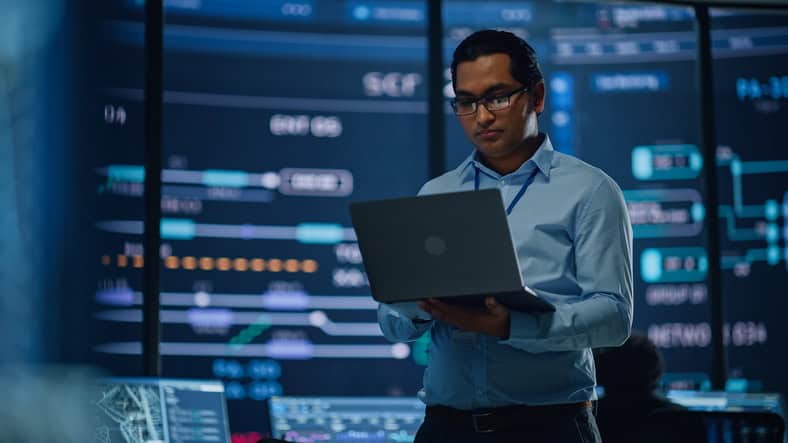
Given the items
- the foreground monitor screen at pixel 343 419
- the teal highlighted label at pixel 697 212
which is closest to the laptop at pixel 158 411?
the foreground monitor screen at pixel 343 419

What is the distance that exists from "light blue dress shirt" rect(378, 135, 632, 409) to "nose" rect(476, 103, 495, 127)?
105mm

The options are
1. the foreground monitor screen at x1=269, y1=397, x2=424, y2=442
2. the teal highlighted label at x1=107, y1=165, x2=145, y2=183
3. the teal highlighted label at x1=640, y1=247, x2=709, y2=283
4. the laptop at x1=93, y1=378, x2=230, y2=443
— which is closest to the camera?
the laptop at x1=93, y1=378, x2=230, y2=443

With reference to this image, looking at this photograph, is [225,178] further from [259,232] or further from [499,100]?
[499,100]

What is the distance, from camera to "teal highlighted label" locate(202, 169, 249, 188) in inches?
193

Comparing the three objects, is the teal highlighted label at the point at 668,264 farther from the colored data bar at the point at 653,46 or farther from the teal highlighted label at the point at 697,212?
the colored data bar at the point at 653,46

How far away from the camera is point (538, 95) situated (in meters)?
1.92

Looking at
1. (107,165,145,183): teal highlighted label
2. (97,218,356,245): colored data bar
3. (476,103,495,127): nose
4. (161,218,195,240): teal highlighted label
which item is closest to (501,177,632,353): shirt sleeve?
(476,103,495,127): nose

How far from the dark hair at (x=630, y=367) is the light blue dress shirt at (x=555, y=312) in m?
1.00

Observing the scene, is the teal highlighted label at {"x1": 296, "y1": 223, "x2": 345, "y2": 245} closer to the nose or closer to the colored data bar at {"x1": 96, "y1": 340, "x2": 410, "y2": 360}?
the colored data bar at {"x1": 96, "y1": 340, "x2": 410, "y2": 360}

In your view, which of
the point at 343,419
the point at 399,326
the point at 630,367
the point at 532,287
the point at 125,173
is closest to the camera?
the point at 532,287

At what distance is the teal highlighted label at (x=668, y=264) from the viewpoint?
5184 millimetres

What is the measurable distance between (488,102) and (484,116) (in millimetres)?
28

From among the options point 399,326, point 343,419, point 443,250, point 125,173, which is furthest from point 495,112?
point 125,173

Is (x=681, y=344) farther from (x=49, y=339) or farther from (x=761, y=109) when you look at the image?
(x=49, y=339)
